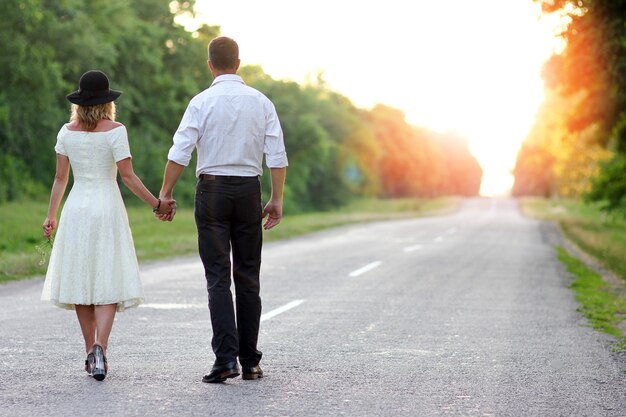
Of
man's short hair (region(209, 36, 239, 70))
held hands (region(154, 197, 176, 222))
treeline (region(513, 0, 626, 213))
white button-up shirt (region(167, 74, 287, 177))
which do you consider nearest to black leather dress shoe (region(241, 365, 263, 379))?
held hands (region(154, 197, 176, 222))

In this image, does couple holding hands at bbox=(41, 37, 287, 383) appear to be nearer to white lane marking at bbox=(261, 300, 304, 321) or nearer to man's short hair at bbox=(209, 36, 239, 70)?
man's short hair at bbox=(209, 36, 239, 70)

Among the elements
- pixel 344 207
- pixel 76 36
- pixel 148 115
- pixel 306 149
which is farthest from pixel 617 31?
pixel 344 207

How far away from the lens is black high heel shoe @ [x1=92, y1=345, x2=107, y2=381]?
616 centimetres

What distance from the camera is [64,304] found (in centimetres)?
642

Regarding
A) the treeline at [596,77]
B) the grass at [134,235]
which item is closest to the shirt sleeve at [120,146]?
the grass at [134,235]

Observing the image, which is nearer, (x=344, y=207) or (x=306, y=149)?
(x=306, y=149)

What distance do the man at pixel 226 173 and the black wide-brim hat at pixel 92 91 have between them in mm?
Result: 547

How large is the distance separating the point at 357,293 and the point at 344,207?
60.8 metres

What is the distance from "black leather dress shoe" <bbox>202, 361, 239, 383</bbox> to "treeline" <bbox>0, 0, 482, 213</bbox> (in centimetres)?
2618

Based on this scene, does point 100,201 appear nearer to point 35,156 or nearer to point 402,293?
point 402,293

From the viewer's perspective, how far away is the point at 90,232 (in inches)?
250

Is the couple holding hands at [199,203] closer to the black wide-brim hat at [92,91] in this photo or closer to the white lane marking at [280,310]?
the black wide-brim hat at [92,91]

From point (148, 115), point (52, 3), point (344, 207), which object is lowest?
point (344, 207)

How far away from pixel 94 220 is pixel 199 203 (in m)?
0.68
